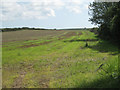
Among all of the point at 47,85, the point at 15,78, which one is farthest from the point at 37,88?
the point at 15,78

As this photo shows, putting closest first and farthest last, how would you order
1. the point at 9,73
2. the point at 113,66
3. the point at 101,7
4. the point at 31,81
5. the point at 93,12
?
the point at 113,66 < the point at 31,81 < the point at 9,73 < the point at 101,7 < the point at 93,12

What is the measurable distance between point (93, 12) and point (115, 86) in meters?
24.4

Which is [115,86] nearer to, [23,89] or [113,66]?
[113,66]

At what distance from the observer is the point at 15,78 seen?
7.30 m

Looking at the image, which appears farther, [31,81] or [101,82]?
[31,81]

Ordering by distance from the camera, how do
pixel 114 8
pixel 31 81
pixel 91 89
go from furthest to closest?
pixel 114 8 → pixel 31 81 → pixel 91 89

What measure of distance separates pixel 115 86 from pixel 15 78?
5.30m

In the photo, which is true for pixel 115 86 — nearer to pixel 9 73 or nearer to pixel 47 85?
pixel 47 85

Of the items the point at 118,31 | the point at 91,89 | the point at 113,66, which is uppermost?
the point at 118,31

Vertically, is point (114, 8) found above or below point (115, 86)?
above

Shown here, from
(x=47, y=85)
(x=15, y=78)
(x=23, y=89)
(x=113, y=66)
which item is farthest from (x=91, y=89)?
(x=15, y=78)

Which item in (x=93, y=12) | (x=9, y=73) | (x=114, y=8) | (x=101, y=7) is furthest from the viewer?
(x=93, y=12)

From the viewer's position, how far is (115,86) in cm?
424

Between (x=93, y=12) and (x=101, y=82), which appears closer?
(x=101, y=82)
